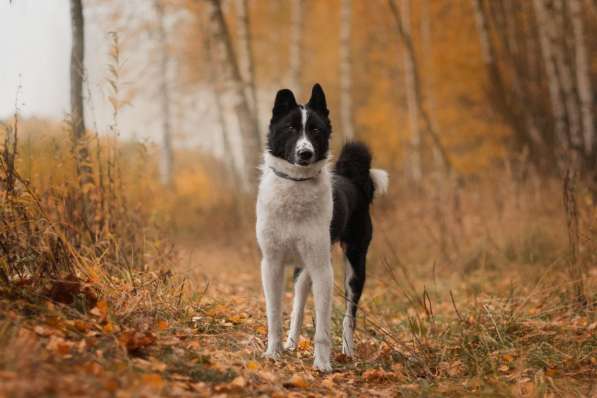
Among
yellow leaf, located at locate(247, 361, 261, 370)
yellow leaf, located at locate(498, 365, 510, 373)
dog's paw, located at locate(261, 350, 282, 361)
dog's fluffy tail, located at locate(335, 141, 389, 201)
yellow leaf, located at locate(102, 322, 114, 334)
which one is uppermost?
dog's fluffy tail, located at locate(335, 141, 389, 201)

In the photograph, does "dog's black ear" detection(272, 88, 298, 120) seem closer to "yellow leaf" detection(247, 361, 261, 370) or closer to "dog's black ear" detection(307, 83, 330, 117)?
"dog's black ear" detection(307, 83, 330, 117)

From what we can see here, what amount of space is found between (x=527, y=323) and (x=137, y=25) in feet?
45.1

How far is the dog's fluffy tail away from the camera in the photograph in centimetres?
527

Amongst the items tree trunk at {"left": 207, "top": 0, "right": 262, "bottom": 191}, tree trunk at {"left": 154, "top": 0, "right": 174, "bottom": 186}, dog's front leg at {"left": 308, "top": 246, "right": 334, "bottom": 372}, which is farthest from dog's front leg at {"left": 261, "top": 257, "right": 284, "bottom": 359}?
tree trunk at {"left": 154, "top": 0, "right": 174, "bottom": 186}

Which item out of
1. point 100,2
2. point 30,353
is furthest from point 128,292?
point 100,2

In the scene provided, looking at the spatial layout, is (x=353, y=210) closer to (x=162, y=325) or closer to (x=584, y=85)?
(x=162, y=325)

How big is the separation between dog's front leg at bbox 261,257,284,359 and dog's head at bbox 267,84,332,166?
2.31 feet

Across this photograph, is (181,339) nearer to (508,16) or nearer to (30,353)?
(30,353)

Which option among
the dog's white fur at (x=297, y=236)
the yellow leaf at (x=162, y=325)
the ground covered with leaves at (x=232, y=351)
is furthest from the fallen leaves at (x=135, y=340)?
the dog's white fur at (x=297, y=236)

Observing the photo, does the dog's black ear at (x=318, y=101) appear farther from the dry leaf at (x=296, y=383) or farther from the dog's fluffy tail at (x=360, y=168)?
the dry leaf at (x=296, y=383)

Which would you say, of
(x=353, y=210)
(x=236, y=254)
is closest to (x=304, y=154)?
(x=353, y=210)

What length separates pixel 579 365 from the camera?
4402 millimetres

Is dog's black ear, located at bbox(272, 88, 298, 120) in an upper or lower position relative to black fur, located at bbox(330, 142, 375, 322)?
upper

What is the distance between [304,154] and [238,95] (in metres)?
6.47
